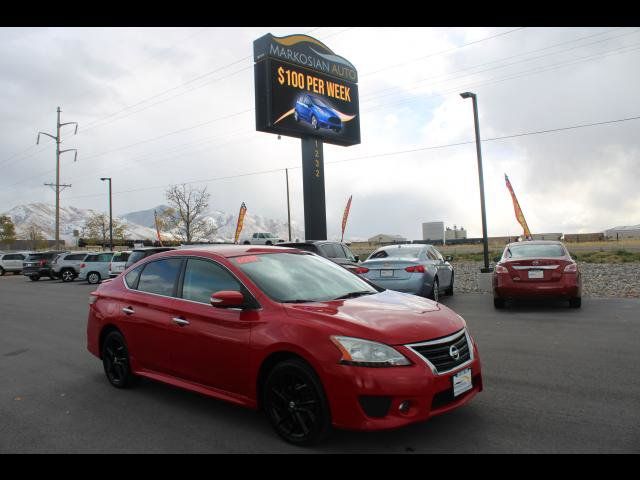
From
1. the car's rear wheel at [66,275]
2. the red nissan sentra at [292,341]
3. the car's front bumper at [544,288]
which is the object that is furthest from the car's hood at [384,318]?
the car's rear wheel at [66,275]

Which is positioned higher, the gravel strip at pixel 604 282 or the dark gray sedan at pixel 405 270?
the dark gray sedan at pixel 405 270

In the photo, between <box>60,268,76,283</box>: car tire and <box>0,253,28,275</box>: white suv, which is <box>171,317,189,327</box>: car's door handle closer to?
<box>60,268,76,283</box>: car tire

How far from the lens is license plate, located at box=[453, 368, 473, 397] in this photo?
3914 millimetres

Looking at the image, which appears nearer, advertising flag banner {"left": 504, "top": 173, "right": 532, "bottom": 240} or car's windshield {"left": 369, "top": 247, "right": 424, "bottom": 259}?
car's windshield {"left": 369, "top": 247, "right": 424, "bottom": 259}

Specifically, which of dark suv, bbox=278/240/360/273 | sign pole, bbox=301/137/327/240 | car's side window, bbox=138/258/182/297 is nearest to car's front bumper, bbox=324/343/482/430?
car's side window, bbox=138/258/182/297

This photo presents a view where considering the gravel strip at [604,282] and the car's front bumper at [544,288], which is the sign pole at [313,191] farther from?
the car's front bumper at [544,288]

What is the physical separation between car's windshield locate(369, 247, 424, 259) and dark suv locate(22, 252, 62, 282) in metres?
25.1

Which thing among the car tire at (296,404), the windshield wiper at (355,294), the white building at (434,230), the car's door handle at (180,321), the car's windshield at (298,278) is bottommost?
the car tire at (296,404)

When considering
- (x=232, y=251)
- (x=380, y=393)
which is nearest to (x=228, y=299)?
(x=232, y=251)

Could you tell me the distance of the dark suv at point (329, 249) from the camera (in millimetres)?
13149

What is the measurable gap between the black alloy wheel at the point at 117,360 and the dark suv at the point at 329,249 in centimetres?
708

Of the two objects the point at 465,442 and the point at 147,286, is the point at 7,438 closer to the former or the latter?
the point at 147,286

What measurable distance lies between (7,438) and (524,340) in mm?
6487

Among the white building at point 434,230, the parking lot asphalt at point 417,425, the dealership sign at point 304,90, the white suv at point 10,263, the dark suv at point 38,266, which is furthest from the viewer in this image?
the white building at point 434,230
